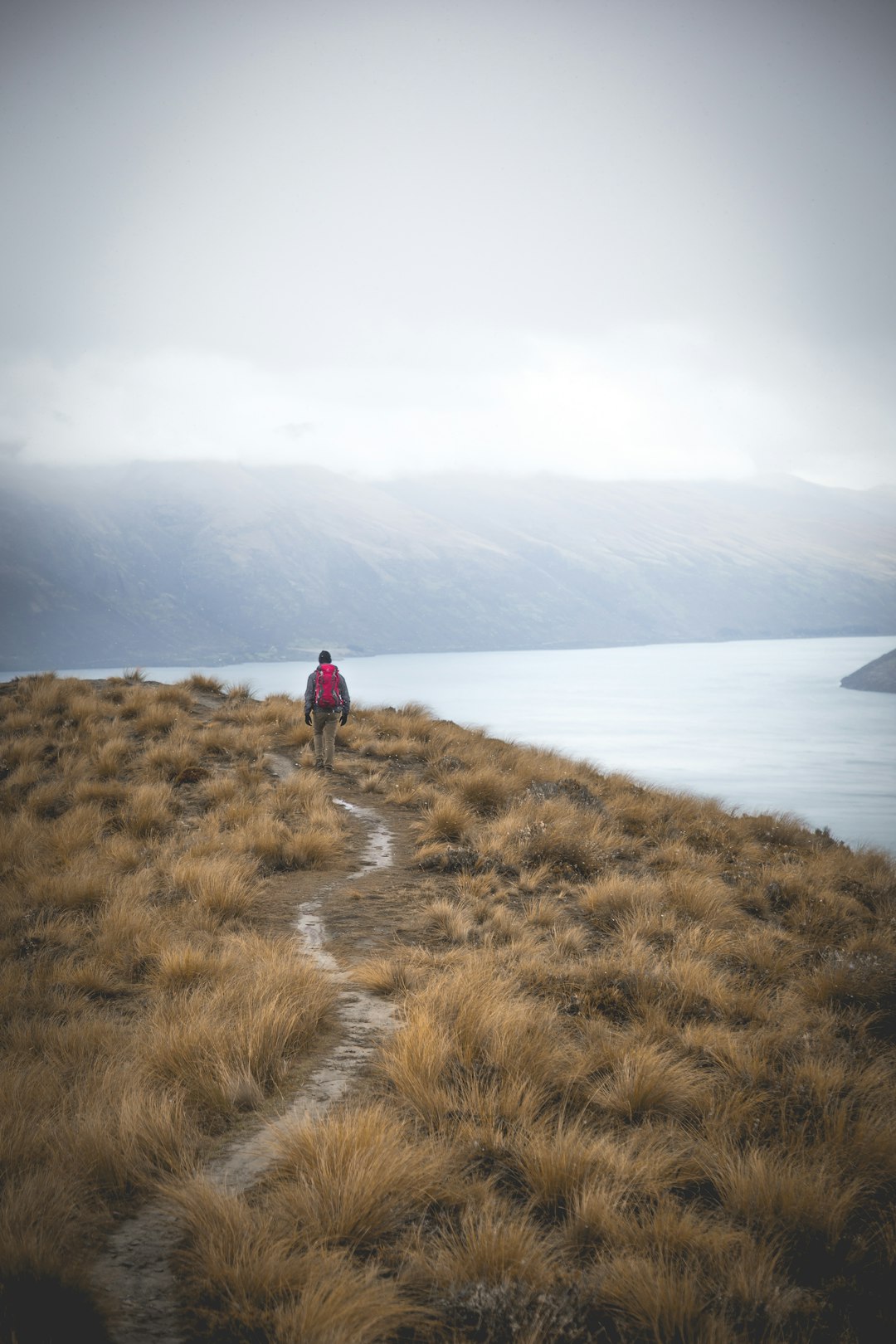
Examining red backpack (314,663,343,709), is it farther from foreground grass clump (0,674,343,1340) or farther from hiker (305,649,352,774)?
foreground grass clump (0,674,343,1340)

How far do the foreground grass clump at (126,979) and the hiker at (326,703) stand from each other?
1.59m

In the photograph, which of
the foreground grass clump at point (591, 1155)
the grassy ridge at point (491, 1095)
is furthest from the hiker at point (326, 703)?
the foreground grass clump at point (591, 1155)

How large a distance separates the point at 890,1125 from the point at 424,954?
371 centimetres

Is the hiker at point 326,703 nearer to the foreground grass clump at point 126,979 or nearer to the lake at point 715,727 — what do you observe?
the foreground grass clump at point 126,979

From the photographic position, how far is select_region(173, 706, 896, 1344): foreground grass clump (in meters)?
2.60

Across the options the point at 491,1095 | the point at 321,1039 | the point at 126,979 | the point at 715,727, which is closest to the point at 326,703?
the point at 126,979

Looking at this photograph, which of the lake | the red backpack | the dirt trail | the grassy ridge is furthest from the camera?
the lake

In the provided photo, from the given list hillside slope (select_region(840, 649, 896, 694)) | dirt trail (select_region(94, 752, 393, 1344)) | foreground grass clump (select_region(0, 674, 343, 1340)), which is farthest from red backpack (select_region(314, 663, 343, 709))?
hillside slope (select_region(840, 649, 896, 694))

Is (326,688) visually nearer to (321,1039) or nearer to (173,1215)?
(321,1039)

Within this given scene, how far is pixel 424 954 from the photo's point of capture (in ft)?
20.6

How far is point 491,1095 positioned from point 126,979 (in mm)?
3621

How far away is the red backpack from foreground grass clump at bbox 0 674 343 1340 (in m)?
1.87

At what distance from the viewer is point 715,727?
92750mm

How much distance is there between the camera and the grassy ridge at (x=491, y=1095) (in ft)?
8.74
